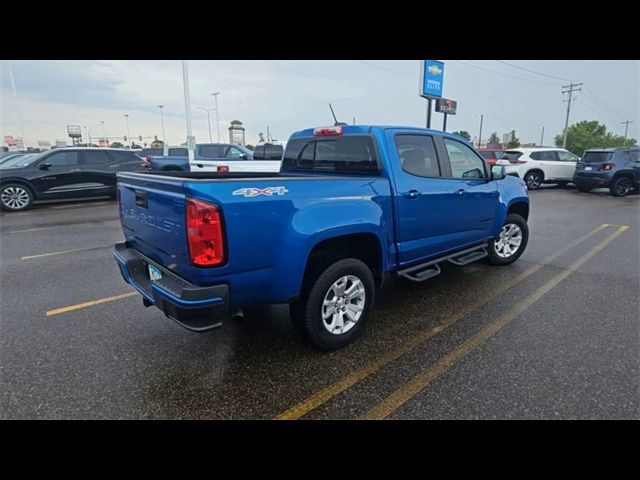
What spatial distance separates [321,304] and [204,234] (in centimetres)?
112

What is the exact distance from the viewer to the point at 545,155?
1546cm

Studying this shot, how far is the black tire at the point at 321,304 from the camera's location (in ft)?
9.41

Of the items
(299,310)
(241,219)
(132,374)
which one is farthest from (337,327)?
(132,374)

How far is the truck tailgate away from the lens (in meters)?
2.38

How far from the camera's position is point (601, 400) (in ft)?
8.07

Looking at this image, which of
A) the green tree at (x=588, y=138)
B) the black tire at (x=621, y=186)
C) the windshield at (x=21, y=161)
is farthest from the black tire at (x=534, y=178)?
the green tree at (x=588, y=138)

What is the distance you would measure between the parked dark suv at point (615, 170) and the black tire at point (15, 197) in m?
18.3

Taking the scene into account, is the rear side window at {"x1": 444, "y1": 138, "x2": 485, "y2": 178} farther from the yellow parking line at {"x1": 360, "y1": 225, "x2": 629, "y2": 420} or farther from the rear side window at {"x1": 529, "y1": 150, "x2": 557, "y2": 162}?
the rear side window at {"x1": 529, "y1": 150, "x2": 557, "y2": 162}

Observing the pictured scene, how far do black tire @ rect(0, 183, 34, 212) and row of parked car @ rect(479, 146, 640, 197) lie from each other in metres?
14.4

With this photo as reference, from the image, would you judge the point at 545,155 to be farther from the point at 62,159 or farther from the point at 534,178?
the point at 62,159

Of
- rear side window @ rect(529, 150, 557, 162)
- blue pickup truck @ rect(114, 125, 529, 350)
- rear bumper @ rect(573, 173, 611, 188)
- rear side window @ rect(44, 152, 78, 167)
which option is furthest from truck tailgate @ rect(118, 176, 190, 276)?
rear side window @ rect(529, 150, 557, 162)

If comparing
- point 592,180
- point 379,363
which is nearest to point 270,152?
point 379,363
